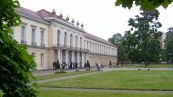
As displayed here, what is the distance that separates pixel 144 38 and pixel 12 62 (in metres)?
70.9

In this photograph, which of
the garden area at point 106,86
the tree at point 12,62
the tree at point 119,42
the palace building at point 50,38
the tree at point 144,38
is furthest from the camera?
the tree at point 119,42

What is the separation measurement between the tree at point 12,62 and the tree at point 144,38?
69.2 metres

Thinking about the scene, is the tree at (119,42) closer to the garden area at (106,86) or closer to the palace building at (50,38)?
the palace building at (50,38)

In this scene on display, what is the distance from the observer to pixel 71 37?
7075 centimetres

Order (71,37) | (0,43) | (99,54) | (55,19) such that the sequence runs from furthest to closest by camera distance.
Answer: (99,54)
(71,37)
(55,19)
(0,43)

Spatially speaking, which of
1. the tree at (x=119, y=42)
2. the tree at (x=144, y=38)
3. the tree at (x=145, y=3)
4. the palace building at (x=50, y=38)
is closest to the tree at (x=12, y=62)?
the tree at (x=145, y=3)

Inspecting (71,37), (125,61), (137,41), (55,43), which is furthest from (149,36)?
(125,61)

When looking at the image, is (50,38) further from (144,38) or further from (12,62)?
(12,62)

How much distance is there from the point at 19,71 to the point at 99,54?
9514 centimetres

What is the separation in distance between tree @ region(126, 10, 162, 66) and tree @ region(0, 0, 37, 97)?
69.2m

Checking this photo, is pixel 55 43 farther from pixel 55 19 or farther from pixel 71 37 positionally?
pixel 71 37

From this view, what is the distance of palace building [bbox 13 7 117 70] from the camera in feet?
171

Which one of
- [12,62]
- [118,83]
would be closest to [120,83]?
[118,83]

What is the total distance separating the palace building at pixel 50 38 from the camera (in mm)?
52219
